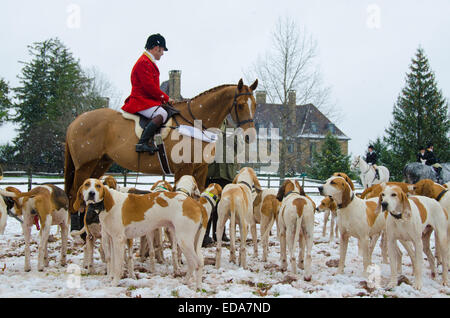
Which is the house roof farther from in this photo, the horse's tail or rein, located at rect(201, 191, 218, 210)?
rein, located at rect(201, 191, 218, 210)

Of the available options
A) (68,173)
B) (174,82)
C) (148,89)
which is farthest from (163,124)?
(174,82)

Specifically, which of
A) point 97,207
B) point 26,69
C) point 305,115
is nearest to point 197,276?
point 97,207

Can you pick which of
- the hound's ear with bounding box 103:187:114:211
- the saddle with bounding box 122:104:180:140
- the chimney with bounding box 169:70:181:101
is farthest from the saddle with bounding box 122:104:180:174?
the chimney with bounding box 169:70:181:101

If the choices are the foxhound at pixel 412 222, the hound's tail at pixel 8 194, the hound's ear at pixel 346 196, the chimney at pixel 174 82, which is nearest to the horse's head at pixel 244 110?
the hound's ear at pixel 346 196

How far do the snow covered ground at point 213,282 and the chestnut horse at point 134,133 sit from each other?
1.60 meters

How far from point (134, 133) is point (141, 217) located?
2.09 m

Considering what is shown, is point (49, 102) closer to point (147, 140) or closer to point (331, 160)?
point (331, 160)

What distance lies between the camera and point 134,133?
21.2 ft

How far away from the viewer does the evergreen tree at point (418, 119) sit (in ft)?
99.0

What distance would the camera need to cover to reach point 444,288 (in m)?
5.00

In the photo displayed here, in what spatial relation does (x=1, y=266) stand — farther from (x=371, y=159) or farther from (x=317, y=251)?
(x=371, y=159)

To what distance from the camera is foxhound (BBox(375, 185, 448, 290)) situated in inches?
190

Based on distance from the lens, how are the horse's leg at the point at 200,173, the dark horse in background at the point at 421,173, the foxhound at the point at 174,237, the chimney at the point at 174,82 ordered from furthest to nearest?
the chimney at the point at 174,82 → the dark horse in background at the point at 421,173 → the horse's leg at the point at 200,173 → the foxhound at the point at 174,237

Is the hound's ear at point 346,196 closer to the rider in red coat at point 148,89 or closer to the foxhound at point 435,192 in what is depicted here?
the foxhound at point 435,192
